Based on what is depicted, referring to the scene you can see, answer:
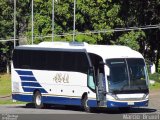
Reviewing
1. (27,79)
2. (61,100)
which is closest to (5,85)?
(27,79)

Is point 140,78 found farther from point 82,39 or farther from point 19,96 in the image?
point 82,39

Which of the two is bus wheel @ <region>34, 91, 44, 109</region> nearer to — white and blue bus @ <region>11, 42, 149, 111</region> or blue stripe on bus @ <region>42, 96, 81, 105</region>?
white and blue bus @ <region>11, 42, 149, 111</region>

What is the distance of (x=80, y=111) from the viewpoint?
3059 centimetres

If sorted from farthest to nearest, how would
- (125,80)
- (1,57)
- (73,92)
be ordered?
(1,57) < (73,92) < (125,80)

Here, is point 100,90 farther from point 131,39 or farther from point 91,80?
point 131,39

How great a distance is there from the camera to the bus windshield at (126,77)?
28.6 meters

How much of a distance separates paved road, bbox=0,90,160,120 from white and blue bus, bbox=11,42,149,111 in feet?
1.87

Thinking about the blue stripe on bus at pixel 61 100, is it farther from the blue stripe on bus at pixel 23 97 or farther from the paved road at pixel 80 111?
the blue stripe on bus at pixel 23 97

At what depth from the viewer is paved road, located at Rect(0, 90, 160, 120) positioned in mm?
25784

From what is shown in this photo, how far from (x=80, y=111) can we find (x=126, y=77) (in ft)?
10.6

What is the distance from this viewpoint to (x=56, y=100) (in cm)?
3247

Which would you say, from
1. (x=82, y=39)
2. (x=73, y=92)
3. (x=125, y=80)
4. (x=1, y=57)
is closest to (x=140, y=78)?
(x=125, y=80)

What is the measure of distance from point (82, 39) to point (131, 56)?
95.3ft

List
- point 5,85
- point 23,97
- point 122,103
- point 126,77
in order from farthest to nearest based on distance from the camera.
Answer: point 5,85, point 23,97, point 126,77, point 122,103
